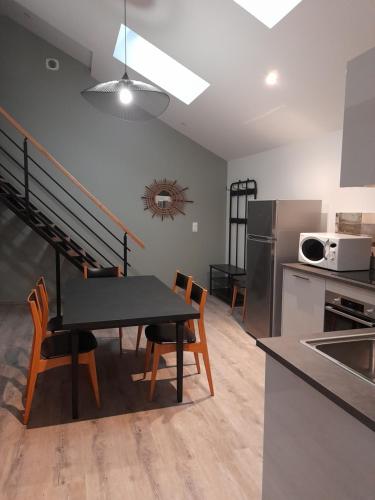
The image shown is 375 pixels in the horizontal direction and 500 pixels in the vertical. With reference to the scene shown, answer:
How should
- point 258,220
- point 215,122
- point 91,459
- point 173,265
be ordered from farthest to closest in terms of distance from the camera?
point 173,265
point 215,122
point 258,220
point 91,459

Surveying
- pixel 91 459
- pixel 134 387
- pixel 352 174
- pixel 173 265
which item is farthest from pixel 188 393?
pixel 173 265

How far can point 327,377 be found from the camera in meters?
1.18

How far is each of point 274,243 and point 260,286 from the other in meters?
0.51

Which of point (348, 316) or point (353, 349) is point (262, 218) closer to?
point (348, 316)

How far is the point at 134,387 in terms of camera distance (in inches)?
119

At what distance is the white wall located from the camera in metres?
3.55

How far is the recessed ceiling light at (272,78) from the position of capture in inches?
129

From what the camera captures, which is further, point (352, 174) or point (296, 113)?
point (296, 113)

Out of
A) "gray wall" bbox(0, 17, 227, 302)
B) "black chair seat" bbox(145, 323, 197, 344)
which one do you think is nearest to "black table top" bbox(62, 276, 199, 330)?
"black chair seat" bbox(145, 323, 197, 344)

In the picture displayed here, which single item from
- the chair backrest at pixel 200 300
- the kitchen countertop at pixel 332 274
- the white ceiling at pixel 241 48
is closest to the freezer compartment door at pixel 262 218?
the kitchen countertop at pixel 332 274

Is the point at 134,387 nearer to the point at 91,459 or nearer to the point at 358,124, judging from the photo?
the point at 91,459

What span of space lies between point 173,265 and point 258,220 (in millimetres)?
2389

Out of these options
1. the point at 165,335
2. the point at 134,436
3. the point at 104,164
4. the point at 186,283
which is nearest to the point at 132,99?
the point at 186,283

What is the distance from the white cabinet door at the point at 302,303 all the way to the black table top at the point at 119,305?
110 cm
